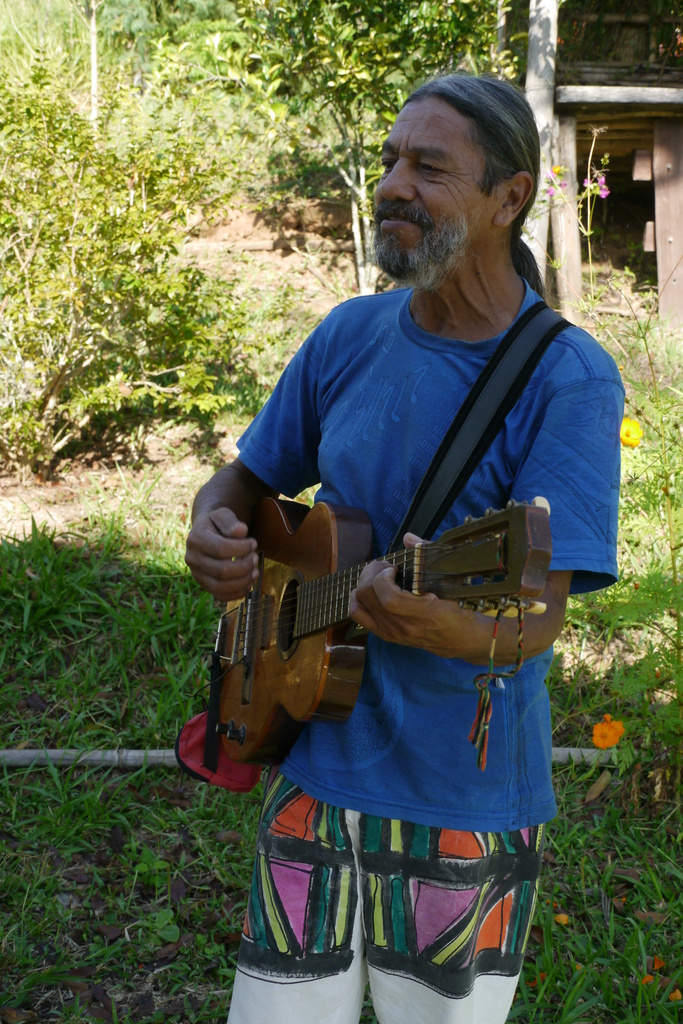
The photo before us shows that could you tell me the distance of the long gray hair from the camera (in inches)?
72.4

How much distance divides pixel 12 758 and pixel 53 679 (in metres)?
0.48

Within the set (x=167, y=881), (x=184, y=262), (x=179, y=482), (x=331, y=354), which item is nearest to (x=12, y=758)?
(x=167, y=881)

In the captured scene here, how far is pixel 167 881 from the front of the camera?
11.0 feet

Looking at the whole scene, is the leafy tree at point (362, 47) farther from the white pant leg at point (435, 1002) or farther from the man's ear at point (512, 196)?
the white pant leg at point (435, 1002)

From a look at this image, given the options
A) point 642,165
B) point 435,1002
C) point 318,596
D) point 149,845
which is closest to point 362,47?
point 642,165

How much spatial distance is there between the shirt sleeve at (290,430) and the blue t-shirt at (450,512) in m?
0.15

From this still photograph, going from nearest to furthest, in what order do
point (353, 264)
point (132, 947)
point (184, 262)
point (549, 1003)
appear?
point (549, 1003) → point (132, 947) → point (184, 262) → point (353, 264)

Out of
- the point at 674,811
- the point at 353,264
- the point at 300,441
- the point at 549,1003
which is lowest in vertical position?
the point at 549,1003

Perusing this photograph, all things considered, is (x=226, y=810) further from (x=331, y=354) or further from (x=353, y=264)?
(x=353, y=264)

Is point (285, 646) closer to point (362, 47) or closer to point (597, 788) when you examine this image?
point (597, 788)

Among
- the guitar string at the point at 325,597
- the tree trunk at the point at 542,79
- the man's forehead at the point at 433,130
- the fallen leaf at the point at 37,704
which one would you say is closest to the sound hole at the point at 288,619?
the guitar string at the point at 325,597

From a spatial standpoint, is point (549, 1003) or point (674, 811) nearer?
point (549, 1003)

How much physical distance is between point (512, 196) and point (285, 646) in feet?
3.33

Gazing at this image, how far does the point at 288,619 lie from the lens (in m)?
1.95
